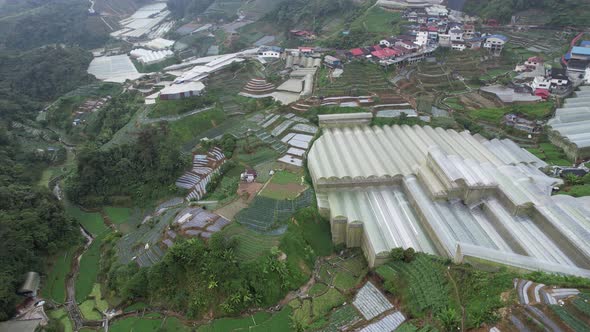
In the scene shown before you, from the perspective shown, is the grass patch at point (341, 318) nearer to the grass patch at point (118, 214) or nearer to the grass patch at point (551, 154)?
the grass patch at point (118, 214)

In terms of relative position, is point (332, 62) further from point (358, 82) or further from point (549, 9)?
point (549, 9)

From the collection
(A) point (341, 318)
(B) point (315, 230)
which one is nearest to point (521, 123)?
(B) point (315, 230)

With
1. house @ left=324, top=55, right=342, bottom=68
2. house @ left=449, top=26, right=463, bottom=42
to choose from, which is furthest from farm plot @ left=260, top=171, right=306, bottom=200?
house @ left=449, top=26, right=463, bottom=42

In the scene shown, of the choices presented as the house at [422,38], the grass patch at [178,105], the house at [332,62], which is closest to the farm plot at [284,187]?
the grass patch at [178,105]

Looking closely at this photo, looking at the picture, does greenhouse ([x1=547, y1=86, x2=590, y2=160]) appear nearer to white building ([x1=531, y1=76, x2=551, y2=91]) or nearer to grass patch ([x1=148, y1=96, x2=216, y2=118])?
white building ([x1=531, y1=76, x2=551, y2=91])

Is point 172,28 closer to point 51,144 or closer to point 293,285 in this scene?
point 51,144
